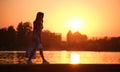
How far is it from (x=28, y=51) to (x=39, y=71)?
2986 millimetres

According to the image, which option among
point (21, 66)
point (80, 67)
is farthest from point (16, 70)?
A: point (80, 67)

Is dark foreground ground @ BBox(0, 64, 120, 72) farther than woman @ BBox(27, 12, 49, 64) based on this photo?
No

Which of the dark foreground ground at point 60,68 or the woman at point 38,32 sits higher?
the woman at point 38,32

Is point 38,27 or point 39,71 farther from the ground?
point 38,27

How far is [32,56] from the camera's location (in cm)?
1670

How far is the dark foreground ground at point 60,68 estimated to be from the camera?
45.5 ft

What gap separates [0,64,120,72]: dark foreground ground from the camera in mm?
13875

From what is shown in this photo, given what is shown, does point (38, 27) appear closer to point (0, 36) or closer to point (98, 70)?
point (98, 70)

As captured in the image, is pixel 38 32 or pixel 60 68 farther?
pixel 38 32

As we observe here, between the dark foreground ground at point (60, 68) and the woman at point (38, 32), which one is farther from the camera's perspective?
the woman at point (38, 32)

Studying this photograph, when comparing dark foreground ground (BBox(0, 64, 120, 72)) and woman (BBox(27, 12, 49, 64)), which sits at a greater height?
woman (BBox(27, 12, 49, 64))

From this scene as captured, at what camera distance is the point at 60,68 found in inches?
563

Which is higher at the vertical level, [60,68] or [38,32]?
[38,32]

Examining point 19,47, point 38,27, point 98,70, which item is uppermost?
point 38,27
